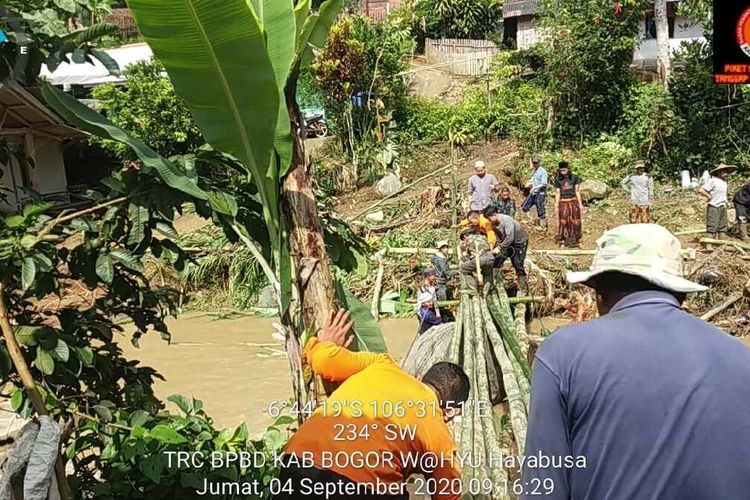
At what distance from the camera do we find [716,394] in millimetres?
1769

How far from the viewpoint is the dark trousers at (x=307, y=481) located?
2.43m

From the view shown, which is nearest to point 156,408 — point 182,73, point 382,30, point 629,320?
point 182,73

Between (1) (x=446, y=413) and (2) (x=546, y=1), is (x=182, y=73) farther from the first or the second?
(2) (x=546, y=1)

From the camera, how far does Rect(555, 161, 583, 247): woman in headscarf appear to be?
12.4 m

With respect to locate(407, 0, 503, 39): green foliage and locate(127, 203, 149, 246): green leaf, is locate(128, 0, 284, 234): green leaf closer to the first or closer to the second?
locate(127, 203, 149, 246): green leaf

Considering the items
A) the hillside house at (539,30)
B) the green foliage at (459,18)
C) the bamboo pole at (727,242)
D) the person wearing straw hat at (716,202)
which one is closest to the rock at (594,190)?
the person wearing straw hat at (716,202)

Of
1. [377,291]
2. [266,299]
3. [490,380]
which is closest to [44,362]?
[490,380]

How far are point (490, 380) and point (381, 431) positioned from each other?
3722 millimetres

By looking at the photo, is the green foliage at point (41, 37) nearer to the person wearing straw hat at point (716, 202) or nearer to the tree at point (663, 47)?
the person wearing straw hat at point (716, 202)

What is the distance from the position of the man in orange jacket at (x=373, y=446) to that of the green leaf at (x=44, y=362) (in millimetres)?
973

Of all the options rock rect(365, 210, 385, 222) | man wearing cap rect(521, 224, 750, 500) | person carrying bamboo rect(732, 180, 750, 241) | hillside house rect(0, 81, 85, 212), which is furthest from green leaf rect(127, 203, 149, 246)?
rock rect(365, 210, 385, 222)

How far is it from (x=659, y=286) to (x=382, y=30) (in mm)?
17827

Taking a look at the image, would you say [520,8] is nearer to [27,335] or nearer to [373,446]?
[27,335]

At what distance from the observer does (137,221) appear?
3021mm
